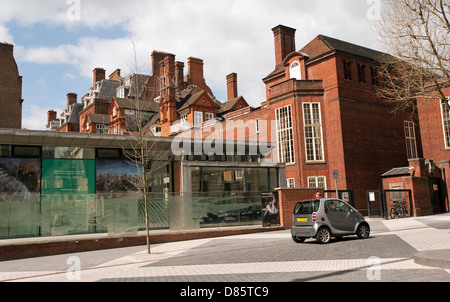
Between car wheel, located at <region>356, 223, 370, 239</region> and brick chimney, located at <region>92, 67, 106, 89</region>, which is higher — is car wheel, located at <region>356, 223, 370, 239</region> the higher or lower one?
the lower one

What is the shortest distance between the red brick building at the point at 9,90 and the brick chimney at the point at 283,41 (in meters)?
27.7

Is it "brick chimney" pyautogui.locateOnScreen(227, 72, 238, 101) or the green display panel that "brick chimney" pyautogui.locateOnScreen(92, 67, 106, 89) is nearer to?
"brick chimney" pyautogui.locateOnScreen(227, 72, 238, 101)

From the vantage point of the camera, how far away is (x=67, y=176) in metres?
18.7

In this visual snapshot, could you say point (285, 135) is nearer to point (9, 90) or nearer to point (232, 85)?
point (232, 85)

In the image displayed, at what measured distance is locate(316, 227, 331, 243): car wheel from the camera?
45.5 feet

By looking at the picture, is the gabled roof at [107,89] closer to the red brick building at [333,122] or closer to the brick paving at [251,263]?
the red brick building at [333,122]

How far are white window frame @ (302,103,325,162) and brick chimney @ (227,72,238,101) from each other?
2431cm

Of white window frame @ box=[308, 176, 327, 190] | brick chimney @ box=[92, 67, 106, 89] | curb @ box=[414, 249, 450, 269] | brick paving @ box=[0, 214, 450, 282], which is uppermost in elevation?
brick chimney @ box=[92, 67, 106, 89]

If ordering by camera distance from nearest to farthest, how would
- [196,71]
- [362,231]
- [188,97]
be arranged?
1. [362,231]
2. [188,97]
3. [196,71]

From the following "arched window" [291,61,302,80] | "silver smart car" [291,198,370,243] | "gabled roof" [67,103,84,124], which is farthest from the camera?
"gabled roof" [67,103,84,124]

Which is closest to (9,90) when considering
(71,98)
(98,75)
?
(98,75)

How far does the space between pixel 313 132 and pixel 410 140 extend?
11.6 m

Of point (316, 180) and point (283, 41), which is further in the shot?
point (283, 41)

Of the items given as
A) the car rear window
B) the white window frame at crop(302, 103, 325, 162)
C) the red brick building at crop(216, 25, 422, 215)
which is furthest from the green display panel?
the white window frame at crop(302, 103, 325, 162)
